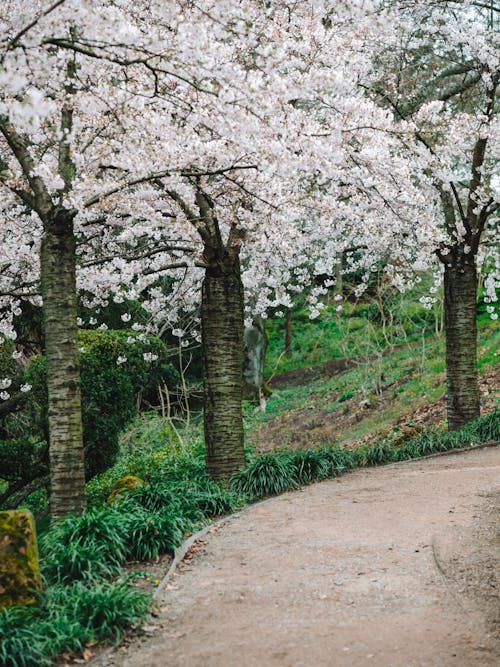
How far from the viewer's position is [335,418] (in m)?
18.3

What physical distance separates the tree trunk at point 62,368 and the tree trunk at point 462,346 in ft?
23.4

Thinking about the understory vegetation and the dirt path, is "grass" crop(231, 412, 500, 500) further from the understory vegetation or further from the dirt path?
the dirt path

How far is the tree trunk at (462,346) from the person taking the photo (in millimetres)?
12008

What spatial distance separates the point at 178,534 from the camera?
6773mm

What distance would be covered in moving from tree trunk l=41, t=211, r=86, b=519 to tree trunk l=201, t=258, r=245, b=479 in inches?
106

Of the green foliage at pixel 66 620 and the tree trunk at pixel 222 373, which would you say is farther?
the tree trunk at pixel 222 373

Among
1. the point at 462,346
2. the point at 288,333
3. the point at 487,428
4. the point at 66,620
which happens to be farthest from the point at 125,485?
the point at 288,333

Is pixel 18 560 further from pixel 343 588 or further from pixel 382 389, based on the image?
pixel 382 389

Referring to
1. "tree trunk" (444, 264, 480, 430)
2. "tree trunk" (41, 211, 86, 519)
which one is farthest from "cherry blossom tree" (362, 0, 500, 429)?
"tree trunk" (41, 211, 86, 519)

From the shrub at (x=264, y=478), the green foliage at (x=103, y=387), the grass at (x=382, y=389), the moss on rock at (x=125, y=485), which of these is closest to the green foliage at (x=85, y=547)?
the moss on rock at (x=125, y=485)

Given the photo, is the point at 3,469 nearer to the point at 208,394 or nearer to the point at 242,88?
the point at 208,394

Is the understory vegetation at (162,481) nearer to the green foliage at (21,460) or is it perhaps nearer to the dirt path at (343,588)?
the dirt path at (343,588)

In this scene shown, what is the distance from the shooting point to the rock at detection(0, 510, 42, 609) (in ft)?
16.3

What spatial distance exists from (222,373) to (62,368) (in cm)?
291
